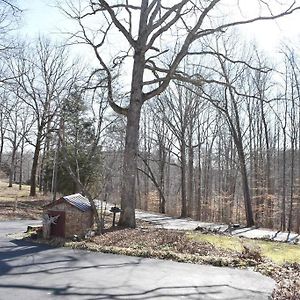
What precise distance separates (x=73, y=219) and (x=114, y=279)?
21.7ft

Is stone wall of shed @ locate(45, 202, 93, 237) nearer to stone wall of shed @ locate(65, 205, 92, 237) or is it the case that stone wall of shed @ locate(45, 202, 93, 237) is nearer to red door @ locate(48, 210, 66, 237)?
stone wall of shed @ locate(65, 205, 92, 237)

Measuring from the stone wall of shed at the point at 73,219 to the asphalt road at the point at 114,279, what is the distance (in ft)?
9.96

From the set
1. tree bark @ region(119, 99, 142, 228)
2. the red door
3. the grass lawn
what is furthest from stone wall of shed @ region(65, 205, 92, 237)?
the grass lawn

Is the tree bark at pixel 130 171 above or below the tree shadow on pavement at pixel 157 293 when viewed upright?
above

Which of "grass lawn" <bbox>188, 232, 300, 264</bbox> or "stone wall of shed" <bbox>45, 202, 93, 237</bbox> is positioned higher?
"stone wall of shed" <bbox>45, 202, 93, 237</bbox>

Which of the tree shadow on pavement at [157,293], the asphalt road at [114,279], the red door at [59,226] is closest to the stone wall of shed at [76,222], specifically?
the red door at [59,226]

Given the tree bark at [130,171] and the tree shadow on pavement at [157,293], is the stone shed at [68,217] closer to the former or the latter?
the tree bark at [130,171]

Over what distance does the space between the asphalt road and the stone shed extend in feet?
9.80

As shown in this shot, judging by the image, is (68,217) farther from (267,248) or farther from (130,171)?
(267,248)

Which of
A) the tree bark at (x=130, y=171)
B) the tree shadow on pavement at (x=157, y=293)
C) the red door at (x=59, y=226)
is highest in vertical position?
the tree bark at (x=130, y=171)

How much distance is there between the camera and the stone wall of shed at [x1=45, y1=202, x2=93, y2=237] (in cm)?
1495

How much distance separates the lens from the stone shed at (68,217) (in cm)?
1490

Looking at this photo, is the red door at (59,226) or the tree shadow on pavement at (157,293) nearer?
the tree shadow on pavement at (157,293)

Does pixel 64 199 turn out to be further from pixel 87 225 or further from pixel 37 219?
pixel 37 219
